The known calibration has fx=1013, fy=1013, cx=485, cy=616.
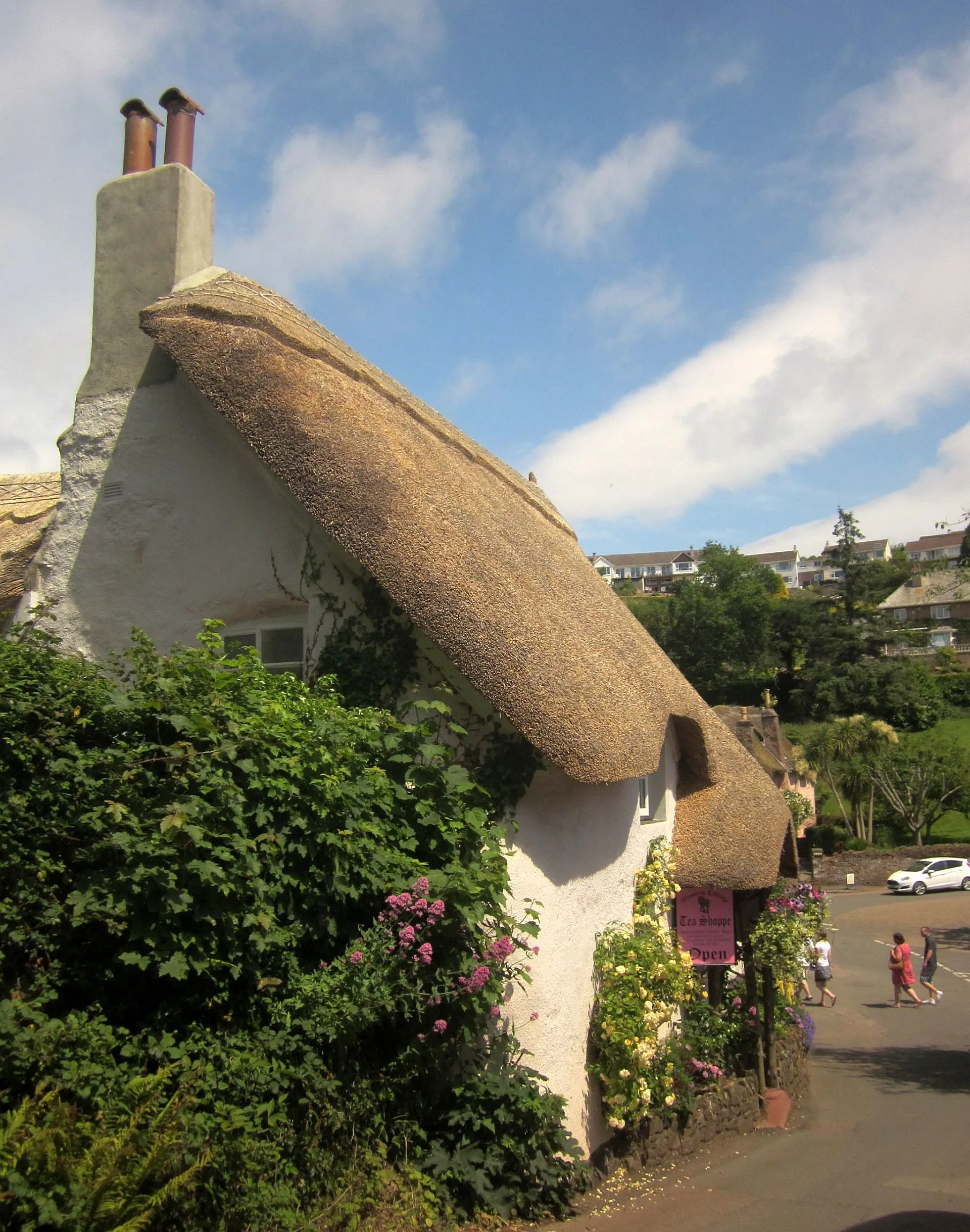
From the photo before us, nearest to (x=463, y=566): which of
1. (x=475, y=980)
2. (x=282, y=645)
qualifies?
(x=282, y=645)

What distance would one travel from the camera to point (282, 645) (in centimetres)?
888

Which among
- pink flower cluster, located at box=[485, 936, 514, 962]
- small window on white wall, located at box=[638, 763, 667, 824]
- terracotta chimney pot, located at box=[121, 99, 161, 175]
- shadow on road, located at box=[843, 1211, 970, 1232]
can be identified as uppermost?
terracotta chimney pot, located at box=[121, 99, 161, 175]

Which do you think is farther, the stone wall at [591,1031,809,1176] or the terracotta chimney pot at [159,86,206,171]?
the terracotta chimney pot at [159,86,206,171]

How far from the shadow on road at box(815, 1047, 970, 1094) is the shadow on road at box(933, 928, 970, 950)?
1472 centimetres

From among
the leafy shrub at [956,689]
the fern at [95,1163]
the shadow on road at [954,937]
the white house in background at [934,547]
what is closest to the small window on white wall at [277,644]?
the fern at [95,1163]

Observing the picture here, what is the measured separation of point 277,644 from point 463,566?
209 cm

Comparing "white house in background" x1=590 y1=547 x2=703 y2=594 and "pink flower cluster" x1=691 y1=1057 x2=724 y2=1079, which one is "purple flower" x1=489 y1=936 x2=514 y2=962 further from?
"white house in background" x1=590 y1=547 x2=703 y2=594

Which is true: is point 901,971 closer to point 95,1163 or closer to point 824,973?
point 824,973

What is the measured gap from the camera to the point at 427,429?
427 inches

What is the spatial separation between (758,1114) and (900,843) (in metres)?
41.3

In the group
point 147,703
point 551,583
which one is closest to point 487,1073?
point 147,703

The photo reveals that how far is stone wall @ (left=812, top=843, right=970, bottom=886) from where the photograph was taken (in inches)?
1700

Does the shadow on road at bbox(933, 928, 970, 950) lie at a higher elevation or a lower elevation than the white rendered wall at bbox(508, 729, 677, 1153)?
lower

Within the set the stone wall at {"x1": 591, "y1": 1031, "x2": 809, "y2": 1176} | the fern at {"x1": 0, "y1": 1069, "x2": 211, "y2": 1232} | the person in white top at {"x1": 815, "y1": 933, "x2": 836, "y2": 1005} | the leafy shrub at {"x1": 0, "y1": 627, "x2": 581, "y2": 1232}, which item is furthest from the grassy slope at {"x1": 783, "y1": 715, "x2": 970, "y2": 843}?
the fern at {"x1": 0, "y1": 1069, "x2": 211, "y2": 1232}
